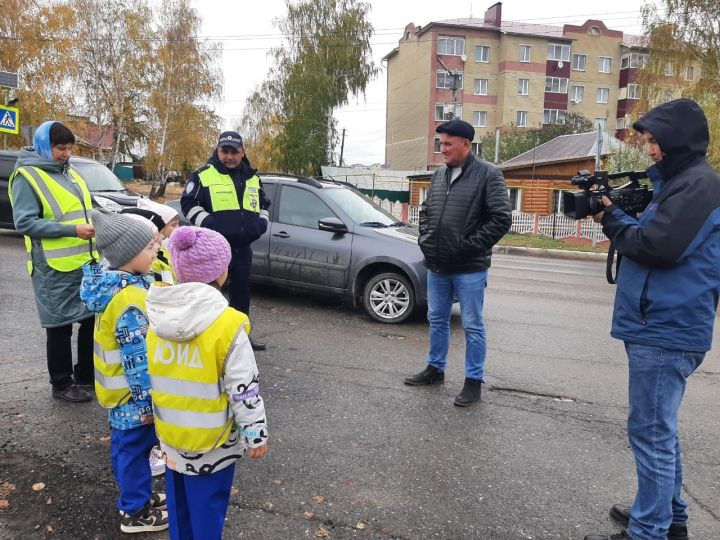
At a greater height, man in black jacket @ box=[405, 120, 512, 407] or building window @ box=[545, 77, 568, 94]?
building window @ box=[545, 77, 568, 94]

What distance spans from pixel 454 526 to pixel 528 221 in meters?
20.0

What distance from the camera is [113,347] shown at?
8.26ft

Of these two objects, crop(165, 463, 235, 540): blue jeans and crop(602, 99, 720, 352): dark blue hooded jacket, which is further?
crop(602, 99, 720, 352): dark blue hooded jacket

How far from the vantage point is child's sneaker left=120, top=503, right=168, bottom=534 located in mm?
2549

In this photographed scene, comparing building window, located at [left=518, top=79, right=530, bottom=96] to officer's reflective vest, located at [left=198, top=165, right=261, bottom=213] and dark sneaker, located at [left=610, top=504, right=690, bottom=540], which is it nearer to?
officer's reflective vest, located at [left=198, top=165, right=261, bottom=213]

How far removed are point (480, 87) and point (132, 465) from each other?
52.2 metres

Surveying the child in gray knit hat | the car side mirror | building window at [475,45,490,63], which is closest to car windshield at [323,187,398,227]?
the car side mirror

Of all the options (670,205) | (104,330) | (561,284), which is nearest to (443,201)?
(670,205)

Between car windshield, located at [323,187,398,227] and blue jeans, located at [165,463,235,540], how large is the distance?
198 inches

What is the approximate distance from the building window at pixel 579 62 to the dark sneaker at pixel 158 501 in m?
57.5

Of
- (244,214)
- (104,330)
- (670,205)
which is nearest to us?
(670,205)

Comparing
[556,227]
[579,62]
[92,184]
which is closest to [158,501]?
[92,184]

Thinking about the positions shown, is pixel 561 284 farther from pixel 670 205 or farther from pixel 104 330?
pixel 104 330

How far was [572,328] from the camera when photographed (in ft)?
22.5
